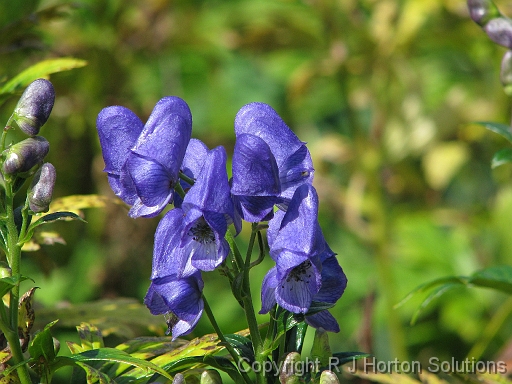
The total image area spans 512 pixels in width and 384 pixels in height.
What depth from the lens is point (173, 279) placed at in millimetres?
802

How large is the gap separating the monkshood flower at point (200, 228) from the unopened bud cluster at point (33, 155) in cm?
14

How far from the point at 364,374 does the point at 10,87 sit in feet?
2.53

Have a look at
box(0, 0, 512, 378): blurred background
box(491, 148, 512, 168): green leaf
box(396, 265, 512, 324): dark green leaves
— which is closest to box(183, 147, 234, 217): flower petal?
box(396, 265, 512, 324): dark green leaves

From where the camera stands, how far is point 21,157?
776 millimetres

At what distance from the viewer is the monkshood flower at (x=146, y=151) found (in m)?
0.79

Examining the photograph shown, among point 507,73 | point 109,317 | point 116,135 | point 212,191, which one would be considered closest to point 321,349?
point 212,191

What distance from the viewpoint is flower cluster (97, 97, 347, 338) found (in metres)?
0.77

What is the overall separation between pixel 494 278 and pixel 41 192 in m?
0.74

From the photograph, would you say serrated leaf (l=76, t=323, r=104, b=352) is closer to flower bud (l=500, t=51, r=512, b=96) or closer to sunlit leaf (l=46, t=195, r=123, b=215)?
sunlit leaf (l=46, t=195, r=123, b=215)

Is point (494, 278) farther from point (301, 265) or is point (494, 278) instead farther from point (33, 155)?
point (33, 155)

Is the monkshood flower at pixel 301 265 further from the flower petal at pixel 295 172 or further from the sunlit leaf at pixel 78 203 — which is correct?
the sunlit leaf at pixel 78 203

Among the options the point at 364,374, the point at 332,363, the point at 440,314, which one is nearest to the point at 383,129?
the point at 440,314

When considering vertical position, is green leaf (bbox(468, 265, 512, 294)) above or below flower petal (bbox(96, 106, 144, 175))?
below

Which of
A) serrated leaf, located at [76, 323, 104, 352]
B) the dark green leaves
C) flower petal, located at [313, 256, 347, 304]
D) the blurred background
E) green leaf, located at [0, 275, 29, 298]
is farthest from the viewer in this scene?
the blurred background
